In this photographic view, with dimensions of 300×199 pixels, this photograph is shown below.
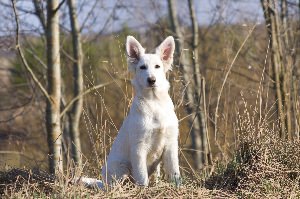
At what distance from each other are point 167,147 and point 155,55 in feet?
2.69

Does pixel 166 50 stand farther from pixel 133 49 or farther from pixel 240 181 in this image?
pixel 240 181

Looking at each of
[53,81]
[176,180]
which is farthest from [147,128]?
[53,81]

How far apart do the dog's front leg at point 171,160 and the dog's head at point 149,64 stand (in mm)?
523

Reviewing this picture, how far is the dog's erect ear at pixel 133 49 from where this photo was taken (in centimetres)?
552

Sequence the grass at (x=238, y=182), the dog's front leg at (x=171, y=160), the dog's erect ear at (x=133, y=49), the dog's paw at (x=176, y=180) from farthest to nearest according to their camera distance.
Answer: the dog's erect ear at (x=133, y=49), the dog's front leg at (x=171, y=160), the dog's paw at (x=176, y=180), the grass at (x=238, y=182)

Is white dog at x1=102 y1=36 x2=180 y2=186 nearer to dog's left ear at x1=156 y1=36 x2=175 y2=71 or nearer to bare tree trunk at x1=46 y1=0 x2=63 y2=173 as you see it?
dog's left ear at x1=156 y1=36 x2=175 y2=71

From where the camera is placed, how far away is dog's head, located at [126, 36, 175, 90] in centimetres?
530

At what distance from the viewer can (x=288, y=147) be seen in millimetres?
5625

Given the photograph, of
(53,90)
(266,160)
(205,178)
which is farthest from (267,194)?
(53,90)

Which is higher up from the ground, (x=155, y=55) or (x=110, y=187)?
(x=155, y=55)

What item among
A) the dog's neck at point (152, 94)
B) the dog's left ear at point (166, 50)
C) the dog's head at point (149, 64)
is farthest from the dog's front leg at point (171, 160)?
the dog's left ear at point (166, 50)

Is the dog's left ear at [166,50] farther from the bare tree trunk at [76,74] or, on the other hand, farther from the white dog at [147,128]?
the bare tree trunk at [76,74]

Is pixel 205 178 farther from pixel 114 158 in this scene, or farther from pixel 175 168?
pixel 114 158

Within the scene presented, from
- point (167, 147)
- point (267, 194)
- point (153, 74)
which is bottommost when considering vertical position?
point (267, 194)
